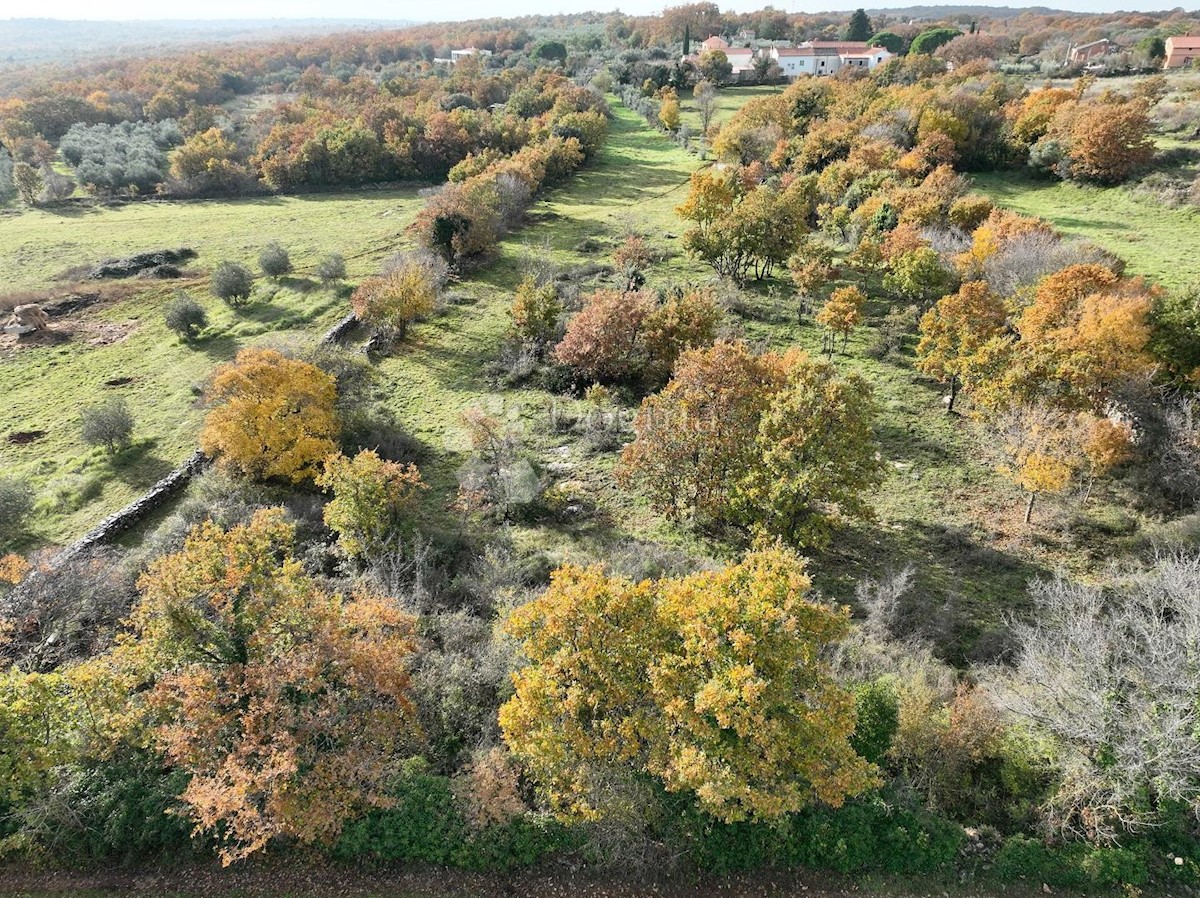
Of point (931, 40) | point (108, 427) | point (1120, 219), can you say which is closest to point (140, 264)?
point (108, 427)

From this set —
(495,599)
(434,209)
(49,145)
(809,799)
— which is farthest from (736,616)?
(49,145)

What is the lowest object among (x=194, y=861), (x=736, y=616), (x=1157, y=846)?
(x=194, y=861)

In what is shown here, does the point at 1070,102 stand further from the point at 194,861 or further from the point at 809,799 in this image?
the point at 194,861

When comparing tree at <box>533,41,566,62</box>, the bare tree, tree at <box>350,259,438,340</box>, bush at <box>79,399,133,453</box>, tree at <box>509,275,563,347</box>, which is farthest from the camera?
tree at <box>533,41,566,62</box>

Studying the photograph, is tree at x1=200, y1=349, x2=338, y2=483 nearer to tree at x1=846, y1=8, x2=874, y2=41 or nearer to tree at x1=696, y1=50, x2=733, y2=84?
tree at x1=696, y1=50, x2=733, y2=84

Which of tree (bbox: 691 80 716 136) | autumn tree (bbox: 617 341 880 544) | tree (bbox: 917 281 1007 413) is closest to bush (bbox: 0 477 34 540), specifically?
autumn tree (bbox: 617 341 880 544)

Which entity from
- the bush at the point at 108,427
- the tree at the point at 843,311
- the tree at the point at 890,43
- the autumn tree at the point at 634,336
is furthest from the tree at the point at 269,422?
the tree at the point at 890,43

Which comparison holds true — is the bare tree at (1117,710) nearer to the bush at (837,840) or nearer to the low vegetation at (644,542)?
the low vegetation at (644,542)
